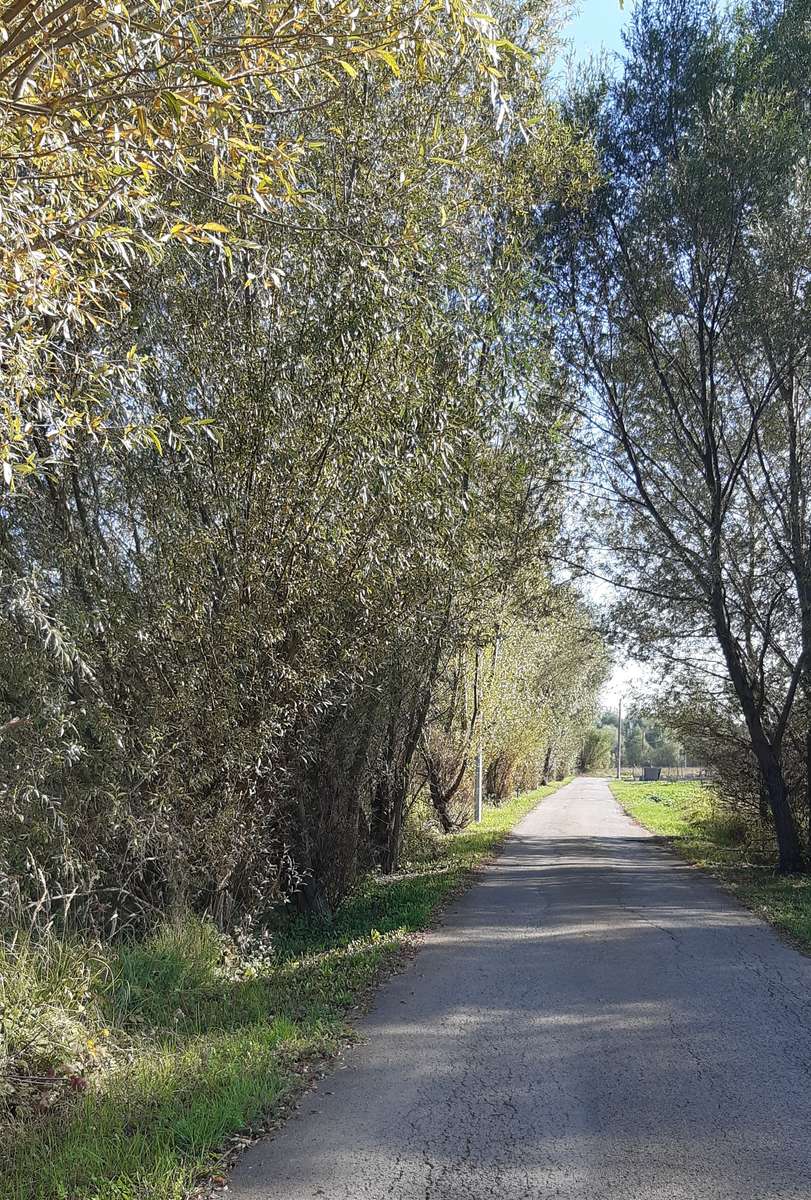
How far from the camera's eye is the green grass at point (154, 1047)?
161 inches

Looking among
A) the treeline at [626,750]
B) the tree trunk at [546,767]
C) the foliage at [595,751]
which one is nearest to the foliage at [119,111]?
the tree trunk at [546,767]

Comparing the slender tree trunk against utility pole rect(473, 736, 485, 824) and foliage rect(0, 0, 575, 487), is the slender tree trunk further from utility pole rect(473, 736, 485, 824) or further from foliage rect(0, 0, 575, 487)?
foliage rect(0, 0, 575, 487)

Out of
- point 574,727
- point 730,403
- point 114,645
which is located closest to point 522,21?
point 730,403

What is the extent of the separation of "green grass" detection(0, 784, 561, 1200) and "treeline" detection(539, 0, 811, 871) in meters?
8.91

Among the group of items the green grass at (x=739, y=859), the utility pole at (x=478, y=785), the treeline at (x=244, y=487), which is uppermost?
the treeline at (x=244, y=487)

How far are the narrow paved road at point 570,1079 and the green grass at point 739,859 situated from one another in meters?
1.41

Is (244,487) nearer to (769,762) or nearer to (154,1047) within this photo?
(154,1047)

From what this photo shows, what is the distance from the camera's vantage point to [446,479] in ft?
23.7

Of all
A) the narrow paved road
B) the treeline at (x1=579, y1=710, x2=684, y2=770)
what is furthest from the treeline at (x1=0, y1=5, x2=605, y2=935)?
the treeline at (x1=579, y1=710, x2=684, y2=770)

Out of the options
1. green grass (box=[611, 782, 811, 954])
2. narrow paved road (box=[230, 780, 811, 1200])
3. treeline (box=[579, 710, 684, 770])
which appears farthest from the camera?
treeline (box=[579, 710, 684, 770])

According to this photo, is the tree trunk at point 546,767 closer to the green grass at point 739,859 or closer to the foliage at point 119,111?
the green grass at point 739,859

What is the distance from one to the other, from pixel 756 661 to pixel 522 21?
1028 cm

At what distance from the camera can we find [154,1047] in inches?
223

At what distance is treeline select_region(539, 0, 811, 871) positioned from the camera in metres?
12.9
